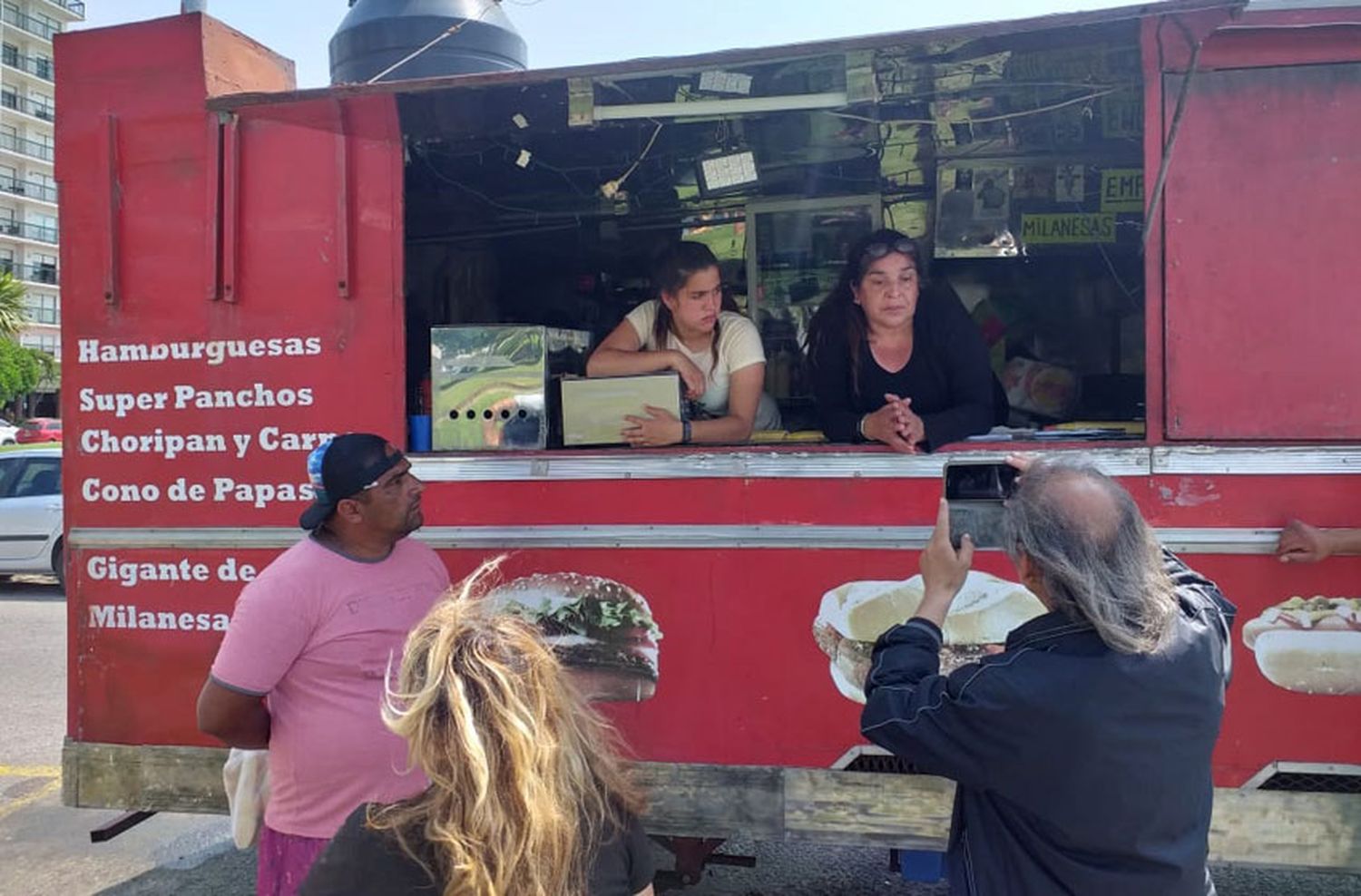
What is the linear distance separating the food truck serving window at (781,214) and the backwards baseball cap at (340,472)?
69cm

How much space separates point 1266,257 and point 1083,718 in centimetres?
171

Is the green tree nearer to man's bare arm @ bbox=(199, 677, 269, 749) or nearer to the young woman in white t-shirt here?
the young woman in white t-shirt

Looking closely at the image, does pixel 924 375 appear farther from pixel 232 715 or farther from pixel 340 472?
pixel 232 715

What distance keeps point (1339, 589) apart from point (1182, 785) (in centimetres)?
134

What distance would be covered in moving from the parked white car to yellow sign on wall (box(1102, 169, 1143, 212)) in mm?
9943

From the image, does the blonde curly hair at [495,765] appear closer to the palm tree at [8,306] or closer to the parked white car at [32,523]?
the parked white car at [32,523]

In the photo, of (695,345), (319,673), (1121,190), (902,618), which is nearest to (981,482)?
(902,618)

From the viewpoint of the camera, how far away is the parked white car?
1001 centimetres

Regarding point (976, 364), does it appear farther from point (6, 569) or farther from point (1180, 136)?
point (6, 569)

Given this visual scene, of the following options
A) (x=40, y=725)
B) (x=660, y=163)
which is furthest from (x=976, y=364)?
(x=40, y=725)

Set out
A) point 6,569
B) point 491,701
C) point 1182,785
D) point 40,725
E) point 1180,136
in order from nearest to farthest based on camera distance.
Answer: point 491,701 → point 1182,785 → point 1180,136 → point 40,725 → point 6,569

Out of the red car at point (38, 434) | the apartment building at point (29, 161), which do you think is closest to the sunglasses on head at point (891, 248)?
the red car at point (38, 434)

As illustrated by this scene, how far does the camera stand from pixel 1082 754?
1602 mm

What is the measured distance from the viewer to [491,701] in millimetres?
1392
